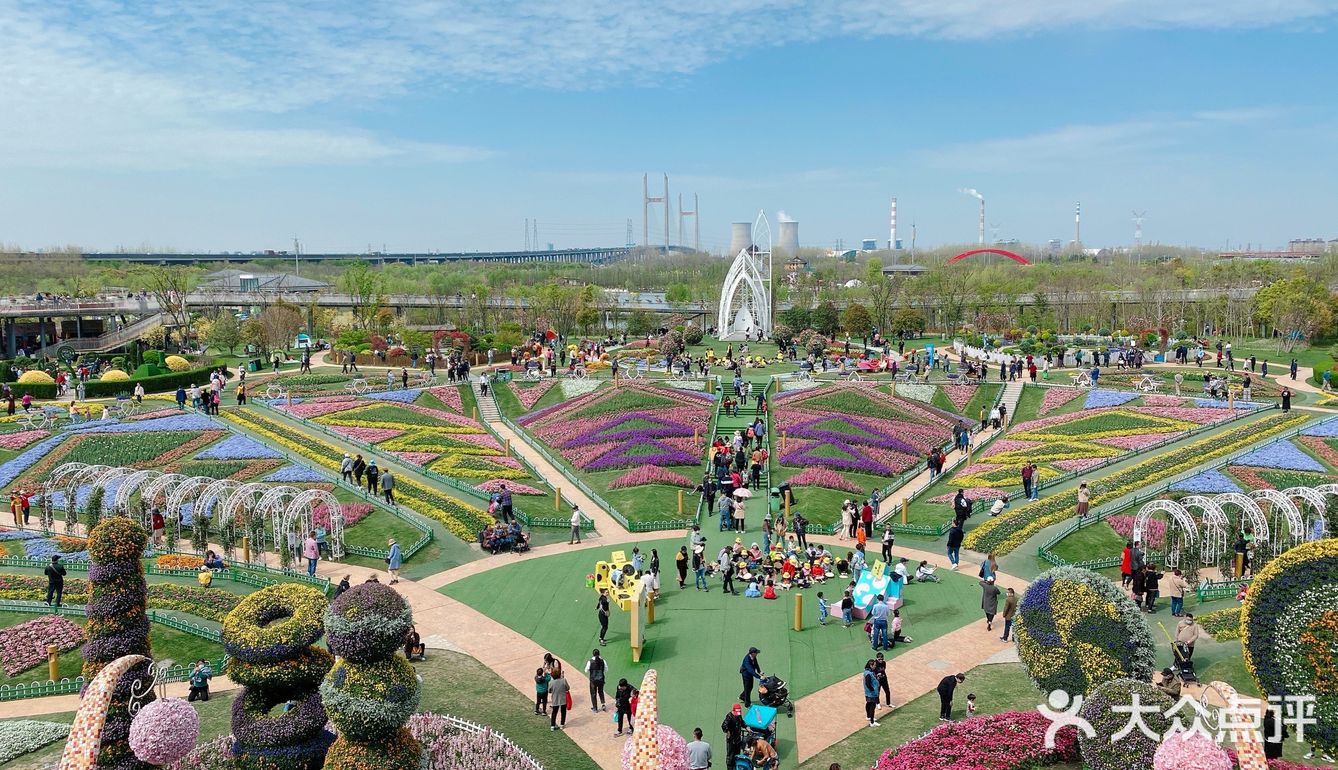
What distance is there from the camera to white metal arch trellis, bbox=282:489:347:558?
29.0 metres

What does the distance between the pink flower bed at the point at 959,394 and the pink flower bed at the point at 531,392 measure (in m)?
21.1

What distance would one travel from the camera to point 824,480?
1449 inches

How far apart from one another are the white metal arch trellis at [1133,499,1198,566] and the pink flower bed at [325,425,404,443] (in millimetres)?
29893

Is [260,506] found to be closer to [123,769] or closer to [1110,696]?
[123,769]

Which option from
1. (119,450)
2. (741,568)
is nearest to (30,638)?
(741,568)

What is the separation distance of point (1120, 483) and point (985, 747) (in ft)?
66.4

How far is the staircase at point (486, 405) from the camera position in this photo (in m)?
50.2

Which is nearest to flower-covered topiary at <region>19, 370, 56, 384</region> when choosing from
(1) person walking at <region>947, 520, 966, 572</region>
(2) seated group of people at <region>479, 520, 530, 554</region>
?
(2) seated group of people at <region>479, 520, 530, 554</region>

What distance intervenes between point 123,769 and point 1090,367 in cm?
5706

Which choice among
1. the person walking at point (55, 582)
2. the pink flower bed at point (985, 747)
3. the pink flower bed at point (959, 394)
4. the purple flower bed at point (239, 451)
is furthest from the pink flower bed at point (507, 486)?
the pink flower bed at point (959, 394)

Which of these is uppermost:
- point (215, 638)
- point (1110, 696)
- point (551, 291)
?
point (551, 291)

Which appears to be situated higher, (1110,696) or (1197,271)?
(1197,271)

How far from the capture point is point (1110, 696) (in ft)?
47.4

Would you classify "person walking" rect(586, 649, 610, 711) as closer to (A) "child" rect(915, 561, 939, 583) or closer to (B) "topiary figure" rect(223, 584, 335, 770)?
(B) "topiary figure" rect(223, 584, 335, 770)
